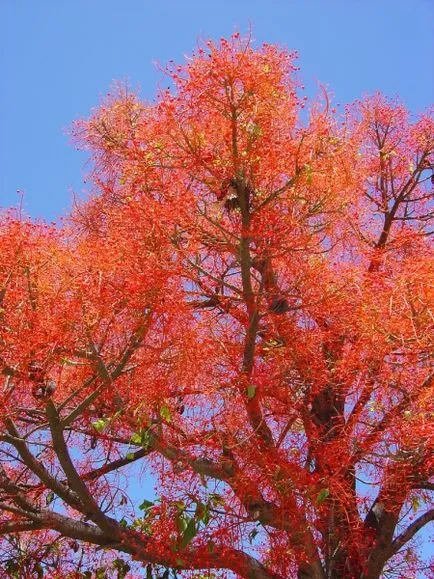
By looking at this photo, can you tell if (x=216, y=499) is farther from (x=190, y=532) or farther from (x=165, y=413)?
(x=165, y=413)

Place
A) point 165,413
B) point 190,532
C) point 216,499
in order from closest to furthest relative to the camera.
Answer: point 165,413, point 190,532, point 216,499

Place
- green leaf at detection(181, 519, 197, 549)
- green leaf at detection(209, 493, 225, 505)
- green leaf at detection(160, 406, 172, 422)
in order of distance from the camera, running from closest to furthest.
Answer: green leaf at detection(160, 406, 172, 422)
green leaf at detection(181, 519, 197, 549)
green leaf at detection(209, 493, 225, 505)

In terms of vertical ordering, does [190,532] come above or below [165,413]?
below

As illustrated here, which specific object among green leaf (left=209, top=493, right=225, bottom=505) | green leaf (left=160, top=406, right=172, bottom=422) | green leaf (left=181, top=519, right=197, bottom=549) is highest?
green leaf (left=160, top=406, right=172, bottom=422)

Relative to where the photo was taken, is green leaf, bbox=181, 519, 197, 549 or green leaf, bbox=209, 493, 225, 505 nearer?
green leaf, bbox=181, 519, 197, 549

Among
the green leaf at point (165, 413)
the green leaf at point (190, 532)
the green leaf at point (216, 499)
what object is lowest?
the green leaf at point (190, 532)

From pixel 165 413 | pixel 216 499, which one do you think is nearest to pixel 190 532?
pixel 216 499

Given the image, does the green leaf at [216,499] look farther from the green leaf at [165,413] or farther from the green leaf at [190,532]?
the green leaf at [165,413]

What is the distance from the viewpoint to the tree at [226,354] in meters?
5.84

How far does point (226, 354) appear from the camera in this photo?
6582 millimetres

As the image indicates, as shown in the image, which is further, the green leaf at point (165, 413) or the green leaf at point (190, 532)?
the green leaf at point (190, 532)

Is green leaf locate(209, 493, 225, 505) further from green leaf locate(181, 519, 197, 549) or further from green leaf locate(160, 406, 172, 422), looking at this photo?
green leaf locate(160, 406, 172, 422)

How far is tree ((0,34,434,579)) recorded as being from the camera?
584 centimetres

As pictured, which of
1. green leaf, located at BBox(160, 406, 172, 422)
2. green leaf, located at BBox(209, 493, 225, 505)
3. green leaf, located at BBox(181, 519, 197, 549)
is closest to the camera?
green leaf, located at BBox(160, 406, 172, 422)
